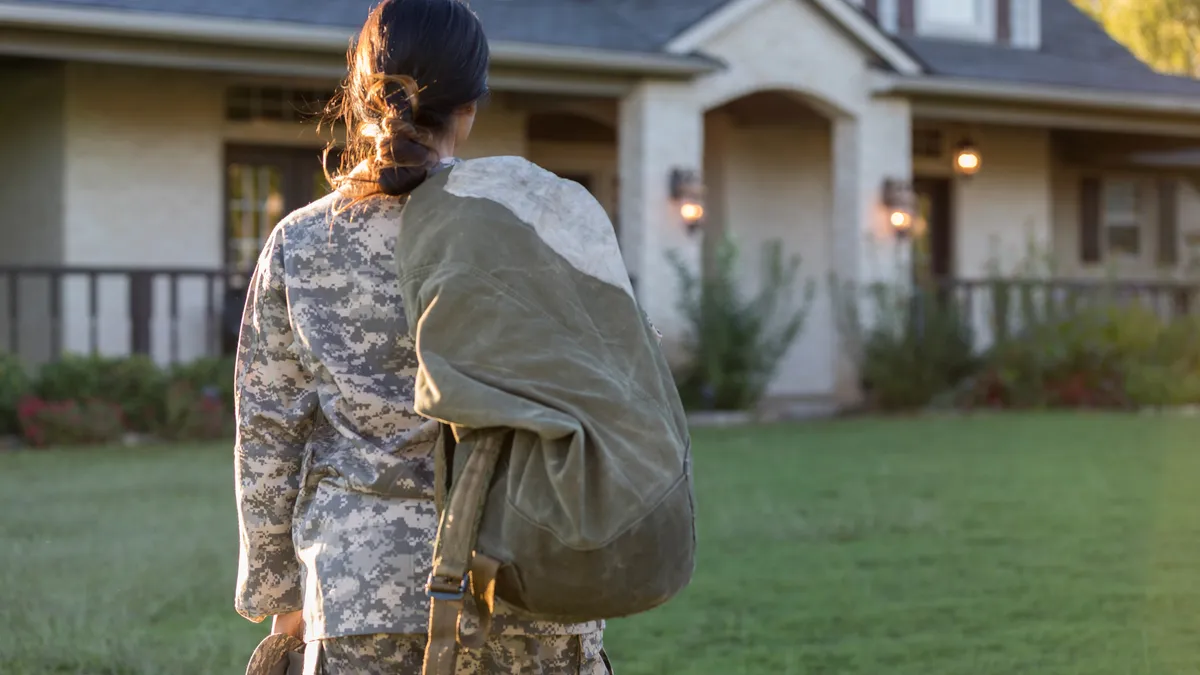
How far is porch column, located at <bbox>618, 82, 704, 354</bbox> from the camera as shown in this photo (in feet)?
47.6

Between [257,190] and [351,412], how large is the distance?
43.0ft

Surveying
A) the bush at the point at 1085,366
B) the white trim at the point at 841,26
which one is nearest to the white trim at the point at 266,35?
the white trim at the point at 841,26

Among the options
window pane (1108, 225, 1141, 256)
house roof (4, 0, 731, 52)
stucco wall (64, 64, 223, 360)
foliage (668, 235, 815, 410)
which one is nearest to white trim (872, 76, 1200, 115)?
house roof (4, 0, 731, 52)

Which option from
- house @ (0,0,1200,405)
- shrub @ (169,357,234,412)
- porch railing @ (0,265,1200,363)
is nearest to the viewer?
shrub @ (169,357,234,412)

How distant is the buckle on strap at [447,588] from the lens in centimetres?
191

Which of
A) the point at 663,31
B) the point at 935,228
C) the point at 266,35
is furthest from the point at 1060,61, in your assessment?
the point at 266,35

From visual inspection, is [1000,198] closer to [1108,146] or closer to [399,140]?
[1108,146]

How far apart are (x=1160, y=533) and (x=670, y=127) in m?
7.70

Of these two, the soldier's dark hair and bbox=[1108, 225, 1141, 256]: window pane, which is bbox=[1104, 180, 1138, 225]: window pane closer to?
bbox=[1108, 225, 1141, 256]: window pane

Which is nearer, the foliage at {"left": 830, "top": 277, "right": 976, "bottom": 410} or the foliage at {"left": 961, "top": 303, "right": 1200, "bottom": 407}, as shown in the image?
the foliage at {"left": 830, "top": 277, "right": 976, "bottom": 410}

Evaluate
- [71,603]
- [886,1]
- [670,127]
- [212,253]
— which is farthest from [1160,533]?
[886,1]

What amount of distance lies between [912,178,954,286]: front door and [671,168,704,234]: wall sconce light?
16.3 feet

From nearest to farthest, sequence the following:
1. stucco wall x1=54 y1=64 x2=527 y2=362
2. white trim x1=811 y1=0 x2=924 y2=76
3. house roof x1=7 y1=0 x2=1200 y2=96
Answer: house roof x1=7 y1=0 x2=1200 y2=96
stucco wall x1=54 y1=64 x2=527 y2=362
white trim x1=811 y1=0 x2=924 y2=76

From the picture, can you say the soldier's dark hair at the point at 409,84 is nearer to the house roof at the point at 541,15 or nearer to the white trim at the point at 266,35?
the white trim at the point at 266,35
